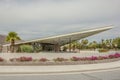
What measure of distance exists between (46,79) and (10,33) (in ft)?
114

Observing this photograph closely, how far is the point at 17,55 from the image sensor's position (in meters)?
25.9

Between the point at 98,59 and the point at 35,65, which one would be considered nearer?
the point at 35,65

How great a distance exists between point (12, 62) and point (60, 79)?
847 cm

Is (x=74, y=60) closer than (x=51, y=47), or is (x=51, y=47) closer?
(x=74, y=60)

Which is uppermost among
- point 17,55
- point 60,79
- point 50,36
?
point 50,36

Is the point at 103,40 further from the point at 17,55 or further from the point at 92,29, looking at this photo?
the point at 17,55

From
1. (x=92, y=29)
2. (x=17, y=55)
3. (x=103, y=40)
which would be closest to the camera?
Result: (x=17, y=55)

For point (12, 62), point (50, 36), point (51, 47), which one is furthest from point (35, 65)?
point (51, 47)

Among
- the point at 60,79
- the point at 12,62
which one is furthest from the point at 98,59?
the point at 60,79

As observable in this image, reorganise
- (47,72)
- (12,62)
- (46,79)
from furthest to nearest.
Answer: (12,62), (47,72), (46,79)

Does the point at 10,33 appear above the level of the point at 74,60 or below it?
above

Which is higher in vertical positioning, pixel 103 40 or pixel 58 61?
pixel 103 40

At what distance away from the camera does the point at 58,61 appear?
22.9m

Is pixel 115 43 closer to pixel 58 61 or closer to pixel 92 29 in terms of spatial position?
pixel 92 29
